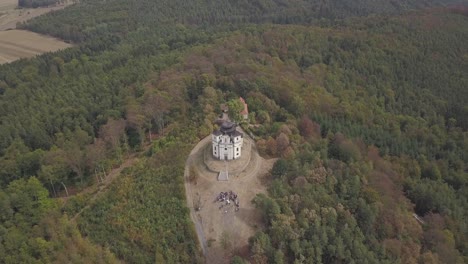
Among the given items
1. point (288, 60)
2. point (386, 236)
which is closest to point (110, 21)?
point (288, 60)

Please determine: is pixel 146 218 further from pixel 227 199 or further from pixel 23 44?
pixel 23 44

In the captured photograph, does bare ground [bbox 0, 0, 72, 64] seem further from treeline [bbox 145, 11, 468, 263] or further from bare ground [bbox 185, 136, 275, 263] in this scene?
bare ground [bbox 185, 136, 275, 263]

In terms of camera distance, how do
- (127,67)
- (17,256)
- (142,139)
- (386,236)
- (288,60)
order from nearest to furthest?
(17,256)
(386,236)
(142,139)
(127,67)
(288,60)

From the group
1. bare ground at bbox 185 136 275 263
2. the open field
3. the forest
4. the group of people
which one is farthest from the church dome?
the open field

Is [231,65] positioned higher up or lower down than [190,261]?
higher up

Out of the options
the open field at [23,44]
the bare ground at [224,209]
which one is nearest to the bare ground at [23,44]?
the open field at [23,44]

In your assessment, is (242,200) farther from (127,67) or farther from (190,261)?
(127,67)

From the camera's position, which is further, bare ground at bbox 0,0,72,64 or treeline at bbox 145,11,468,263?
bare ground at bbox 0,0,72,64

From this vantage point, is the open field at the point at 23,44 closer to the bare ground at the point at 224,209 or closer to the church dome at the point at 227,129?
the bare ground at the point at 224,209
